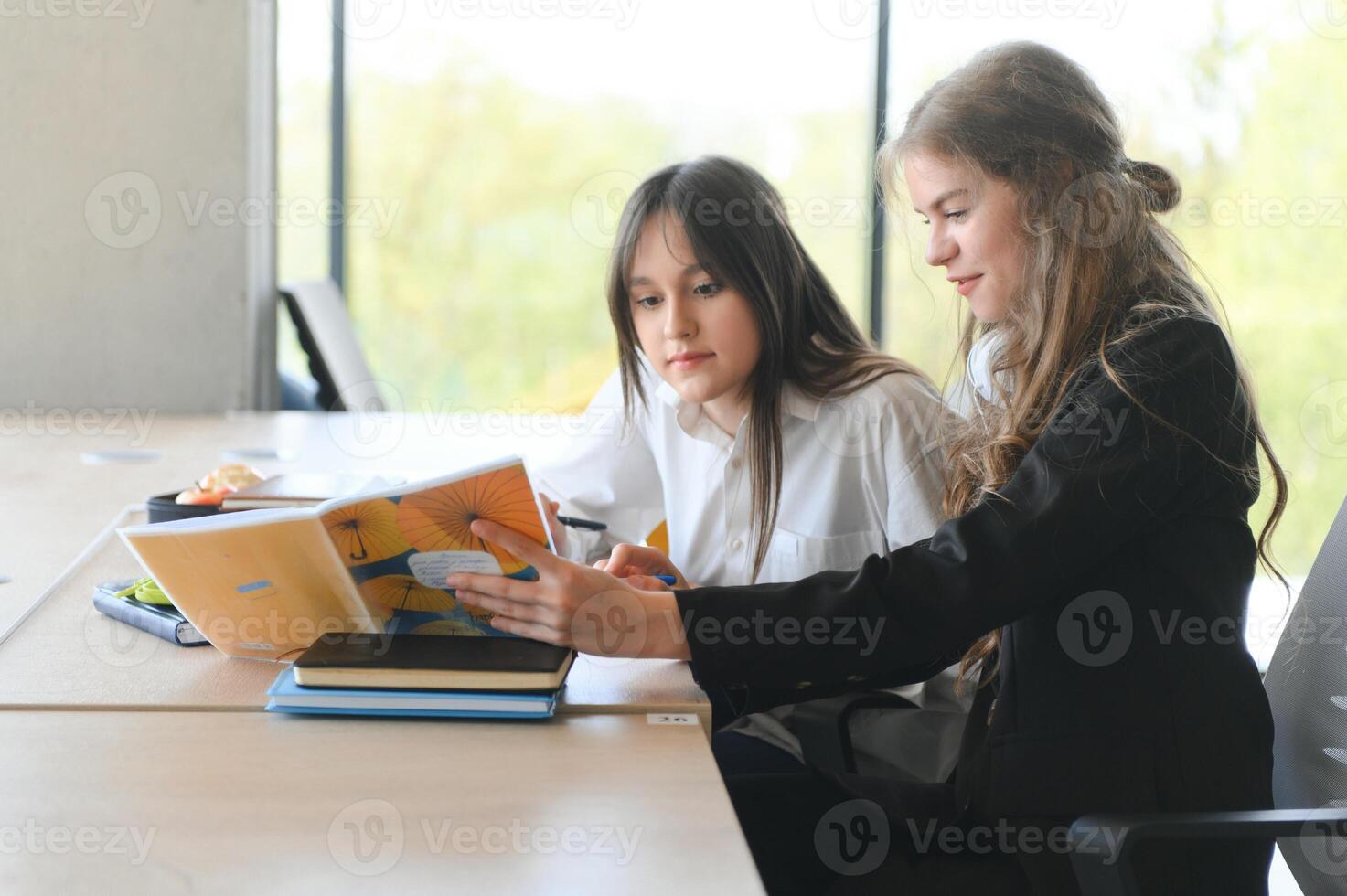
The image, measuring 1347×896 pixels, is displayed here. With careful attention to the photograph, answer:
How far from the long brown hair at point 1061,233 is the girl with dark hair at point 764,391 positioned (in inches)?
12.7

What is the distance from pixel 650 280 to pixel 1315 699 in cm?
88

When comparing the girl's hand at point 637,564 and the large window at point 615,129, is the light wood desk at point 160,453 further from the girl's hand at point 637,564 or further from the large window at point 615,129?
the large window at point 615,129

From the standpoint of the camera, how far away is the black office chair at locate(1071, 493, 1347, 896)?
87cm

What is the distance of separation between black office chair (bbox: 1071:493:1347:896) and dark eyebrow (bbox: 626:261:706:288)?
2.50 feet

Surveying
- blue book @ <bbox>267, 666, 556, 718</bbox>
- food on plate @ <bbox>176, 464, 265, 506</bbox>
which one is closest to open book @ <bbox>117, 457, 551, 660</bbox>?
blue book @ <bbox>267, 666, 556, 718</bbox>

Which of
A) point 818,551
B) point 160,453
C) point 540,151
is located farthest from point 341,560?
point 540,151

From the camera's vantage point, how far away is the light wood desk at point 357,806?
728mm

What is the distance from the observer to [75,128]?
9.32ft

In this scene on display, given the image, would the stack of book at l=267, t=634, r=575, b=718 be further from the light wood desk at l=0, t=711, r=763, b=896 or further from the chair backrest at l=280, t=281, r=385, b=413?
Result: the chair backrest at l=280, t=281, r=385, b=413

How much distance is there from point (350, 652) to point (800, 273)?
831 millimetres

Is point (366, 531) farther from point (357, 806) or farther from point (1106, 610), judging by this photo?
point (1106, 610)

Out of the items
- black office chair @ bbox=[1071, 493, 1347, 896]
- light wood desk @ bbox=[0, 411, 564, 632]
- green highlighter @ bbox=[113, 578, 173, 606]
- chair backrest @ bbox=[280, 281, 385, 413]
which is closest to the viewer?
black office chair @ bbox=[1071, 493, 1347, 896]

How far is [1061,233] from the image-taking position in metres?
1.12

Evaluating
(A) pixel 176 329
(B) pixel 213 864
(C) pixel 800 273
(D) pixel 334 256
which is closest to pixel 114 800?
(B) pixel 213 864
